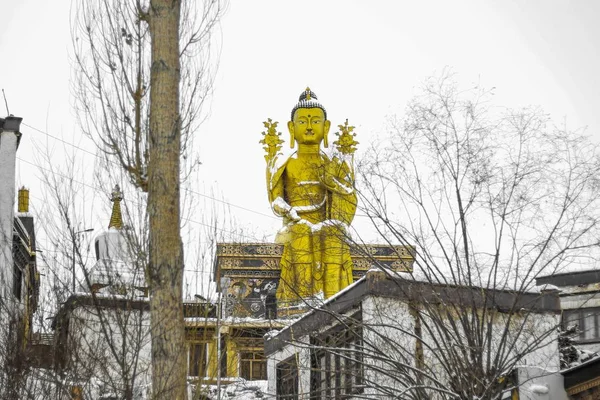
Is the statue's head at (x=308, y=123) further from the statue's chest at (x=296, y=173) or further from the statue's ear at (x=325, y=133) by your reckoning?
the statue's chest at (x=296, y=173)

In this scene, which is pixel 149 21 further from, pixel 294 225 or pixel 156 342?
pixel 294 225

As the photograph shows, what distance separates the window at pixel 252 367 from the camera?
3666 centimetres

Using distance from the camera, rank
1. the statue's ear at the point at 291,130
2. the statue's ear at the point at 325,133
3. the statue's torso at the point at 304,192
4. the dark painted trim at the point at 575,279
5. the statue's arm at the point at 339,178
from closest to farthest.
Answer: the statue's arm at the point at 339,178
the dark painted trim at the point at 575,279
the statue's torso at the point at 304,192
the statue's ear at the point at 325,133
the statue's ear at the point at 291,130

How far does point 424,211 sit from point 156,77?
19.2ft

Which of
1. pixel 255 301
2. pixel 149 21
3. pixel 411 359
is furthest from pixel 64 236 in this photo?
pixel 255 301

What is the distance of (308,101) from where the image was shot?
43500 millimetres

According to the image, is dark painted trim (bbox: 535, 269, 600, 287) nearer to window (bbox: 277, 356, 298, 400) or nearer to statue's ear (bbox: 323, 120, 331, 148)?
window (bbox: 277, 356, 298, 400)

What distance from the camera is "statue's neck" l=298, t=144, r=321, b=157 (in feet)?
141

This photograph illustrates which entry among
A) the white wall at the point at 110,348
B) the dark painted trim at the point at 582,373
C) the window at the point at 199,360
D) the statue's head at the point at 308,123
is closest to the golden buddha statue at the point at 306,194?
the statue's head at the point at 308,123

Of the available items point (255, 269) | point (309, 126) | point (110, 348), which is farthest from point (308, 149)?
point (110, 348)

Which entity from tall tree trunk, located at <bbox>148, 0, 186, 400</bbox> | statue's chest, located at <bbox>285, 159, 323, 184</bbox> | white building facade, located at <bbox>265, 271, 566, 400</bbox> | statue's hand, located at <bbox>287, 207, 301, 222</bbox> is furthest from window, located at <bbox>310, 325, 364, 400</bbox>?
statue's chest, located at <bbox>285, 159, 323, 184</bbox>

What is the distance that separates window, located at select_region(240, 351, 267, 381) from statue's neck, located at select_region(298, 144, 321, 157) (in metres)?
8.95

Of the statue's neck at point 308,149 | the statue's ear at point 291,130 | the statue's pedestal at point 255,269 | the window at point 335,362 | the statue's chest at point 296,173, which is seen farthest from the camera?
the statue's ear at point 291,130

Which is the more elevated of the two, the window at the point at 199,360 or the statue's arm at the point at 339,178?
the statue's arm at the point at 339,178
